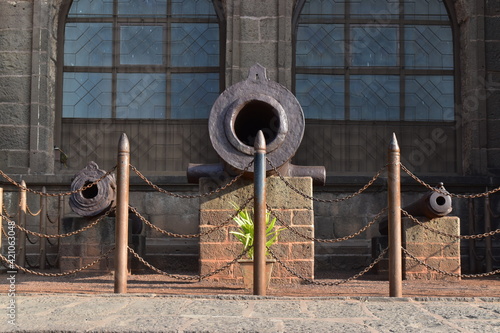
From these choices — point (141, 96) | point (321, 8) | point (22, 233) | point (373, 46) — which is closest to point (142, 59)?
point (141, 96)

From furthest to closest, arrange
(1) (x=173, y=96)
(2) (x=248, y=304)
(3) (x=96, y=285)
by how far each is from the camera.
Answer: (1) (x=173, y=96) → (3) (x=96, y=285) → (2) (x=248, y=304)

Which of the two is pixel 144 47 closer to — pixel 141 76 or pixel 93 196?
pixel 141 76

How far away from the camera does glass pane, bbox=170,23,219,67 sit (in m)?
9.44

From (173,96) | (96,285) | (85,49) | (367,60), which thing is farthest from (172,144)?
(96,285)

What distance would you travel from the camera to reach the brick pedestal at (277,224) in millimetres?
6664

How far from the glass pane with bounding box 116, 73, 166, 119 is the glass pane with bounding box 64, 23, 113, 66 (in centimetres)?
43

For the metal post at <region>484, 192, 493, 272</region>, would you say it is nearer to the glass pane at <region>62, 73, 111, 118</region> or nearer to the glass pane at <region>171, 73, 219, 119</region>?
the glass pane at <region>171, 73, 219, 119</region>

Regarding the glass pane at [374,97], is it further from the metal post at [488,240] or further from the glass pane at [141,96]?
the glass pane at [141,96]

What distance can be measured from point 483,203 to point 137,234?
4.04 m

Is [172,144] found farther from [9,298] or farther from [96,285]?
[9,298]

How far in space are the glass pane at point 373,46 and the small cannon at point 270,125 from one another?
9.94ft

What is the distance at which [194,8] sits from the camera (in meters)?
9.50

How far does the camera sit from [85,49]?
9531 mm

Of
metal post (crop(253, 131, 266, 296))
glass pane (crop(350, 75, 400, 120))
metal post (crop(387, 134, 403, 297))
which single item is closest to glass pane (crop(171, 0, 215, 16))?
glass pane (crop(350, 75, 400, 120))
